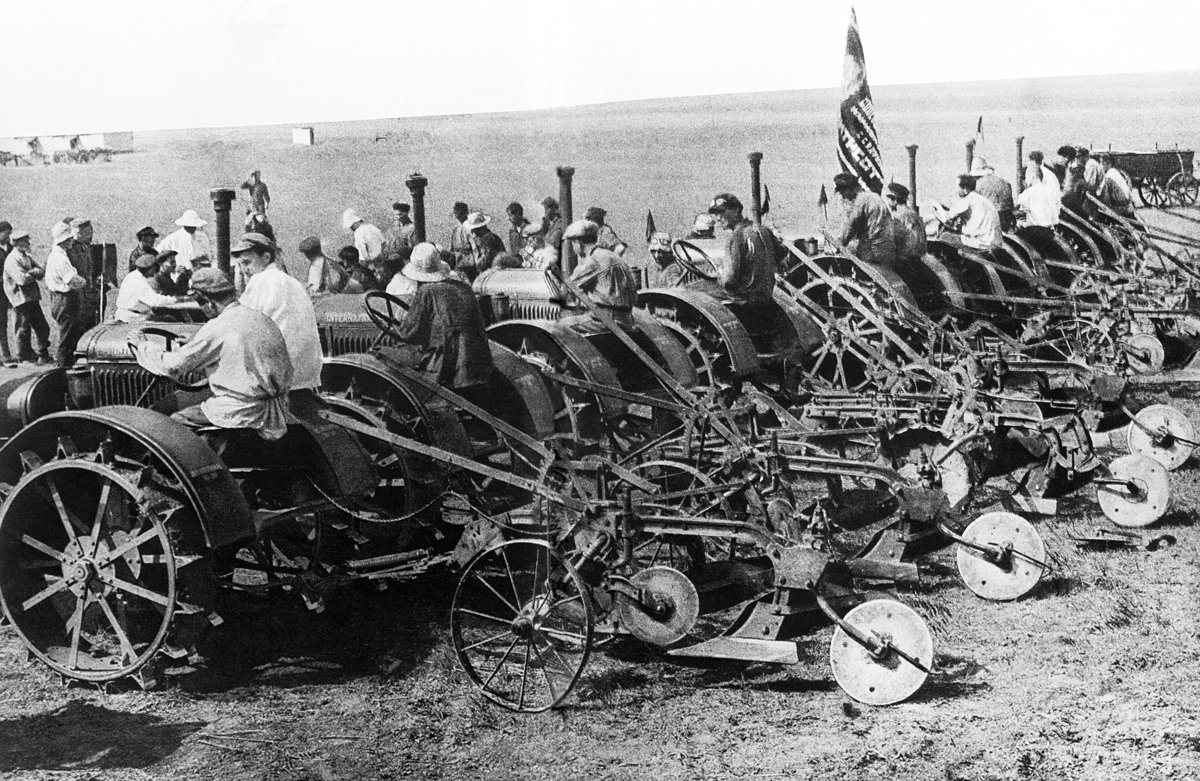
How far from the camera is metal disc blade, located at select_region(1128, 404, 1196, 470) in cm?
714

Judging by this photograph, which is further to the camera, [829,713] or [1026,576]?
[1026,576]

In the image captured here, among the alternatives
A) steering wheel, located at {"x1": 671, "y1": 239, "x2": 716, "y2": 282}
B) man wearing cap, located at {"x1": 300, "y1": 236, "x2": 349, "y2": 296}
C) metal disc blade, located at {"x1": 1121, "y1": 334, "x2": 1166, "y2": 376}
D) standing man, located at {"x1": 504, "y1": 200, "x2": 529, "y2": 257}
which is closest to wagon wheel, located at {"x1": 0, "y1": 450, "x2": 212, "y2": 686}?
man wearing cap, located at {"x1": 300, "y1": 236, "x2": 349, "y2": 296}

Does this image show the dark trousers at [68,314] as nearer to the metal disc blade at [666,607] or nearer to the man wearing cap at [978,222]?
the metal disc blade at [666,607]

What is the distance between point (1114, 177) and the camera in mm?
12898

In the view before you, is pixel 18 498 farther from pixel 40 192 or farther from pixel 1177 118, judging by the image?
pixel 40 192

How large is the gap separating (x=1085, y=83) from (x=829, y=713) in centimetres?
914

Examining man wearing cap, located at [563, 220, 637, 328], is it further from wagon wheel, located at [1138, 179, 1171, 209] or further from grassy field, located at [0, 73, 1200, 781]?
wagon wheel, located at [1138, 179, 1171, 209]

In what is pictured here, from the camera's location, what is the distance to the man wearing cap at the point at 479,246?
9.13 metres

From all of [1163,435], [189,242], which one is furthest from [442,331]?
[1163,435]

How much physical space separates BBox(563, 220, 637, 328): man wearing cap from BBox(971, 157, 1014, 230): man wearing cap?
5.49 metres

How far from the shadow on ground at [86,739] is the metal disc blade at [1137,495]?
4.60m

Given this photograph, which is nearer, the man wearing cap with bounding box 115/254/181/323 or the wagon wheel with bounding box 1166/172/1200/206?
the man wearing cap with bounding box 115/254/181/323

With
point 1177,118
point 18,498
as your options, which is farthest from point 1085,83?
point 18,498

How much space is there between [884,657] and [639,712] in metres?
0.88
